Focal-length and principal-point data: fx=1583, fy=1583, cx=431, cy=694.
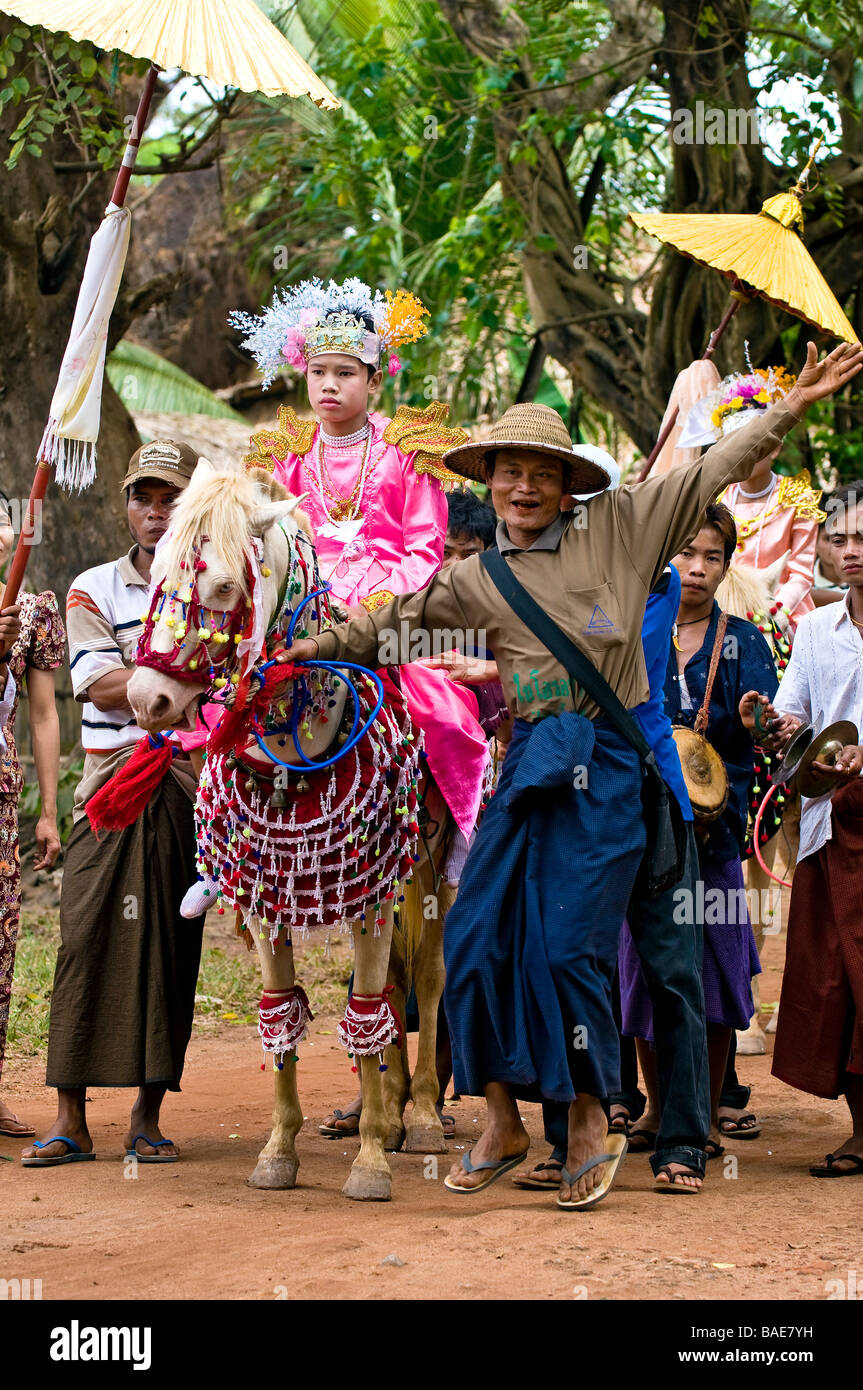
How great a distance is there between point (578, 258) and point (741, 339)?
6.10ft

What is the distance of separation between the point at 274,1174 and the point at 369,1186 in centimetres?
32

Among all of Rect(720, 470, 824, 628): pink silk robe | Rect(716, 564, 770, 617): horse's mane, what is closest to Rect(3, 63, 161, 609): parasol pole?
Rect(716, 564, 770, 617): horse's mane

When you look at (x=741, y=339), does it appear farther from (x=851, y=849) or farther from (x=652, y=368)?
(x=851, y=849)

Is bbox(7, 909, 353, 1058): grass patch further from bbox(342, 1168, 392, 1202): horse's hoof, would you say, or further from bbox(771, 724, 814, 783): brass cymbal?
bbox(771, 724, 814, 783): brass cymbal

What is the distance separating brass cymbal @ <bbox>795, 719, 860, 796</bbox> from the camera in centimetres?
502

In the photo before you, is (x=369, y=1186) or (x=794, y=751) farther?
(x=794, y=751)

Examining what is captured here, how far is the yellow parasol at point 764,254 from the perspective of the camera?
557 cm

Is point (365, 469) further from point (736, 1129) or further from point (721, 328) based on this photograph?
point (736, 1129)

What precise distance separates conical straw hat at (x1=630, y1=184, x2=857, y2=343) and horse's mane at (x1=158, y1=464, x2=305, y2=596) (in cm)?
225

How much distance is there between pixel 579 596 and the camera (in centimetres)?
449

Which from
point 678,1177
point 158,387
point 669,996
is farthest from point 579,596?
point 158,387

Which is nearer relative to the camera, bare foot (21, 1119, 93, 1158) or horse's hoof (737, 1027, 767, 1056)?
bare foot (21, 1119, 93, 1158)
